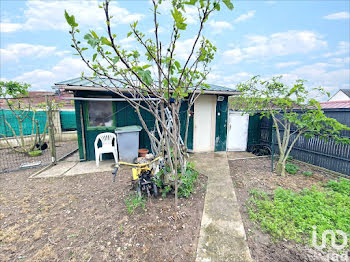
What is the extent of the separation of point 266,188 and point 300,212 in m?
0.86

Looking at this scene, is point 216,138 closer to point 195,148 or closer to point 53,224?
point 195,148

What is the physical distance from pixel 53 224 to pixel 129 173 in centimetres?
192

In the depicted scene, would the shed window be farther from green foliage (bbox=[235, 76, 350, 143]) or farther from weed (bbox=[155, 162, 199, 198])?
green foliage (bbox=[235, 76, 350, 143])

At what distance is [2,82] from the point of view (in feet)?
15.7

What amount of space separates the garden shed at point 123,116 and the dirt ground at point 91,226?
197 cm

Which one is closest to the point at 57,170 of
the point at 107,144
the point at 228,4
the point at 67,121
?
the point at 107,144

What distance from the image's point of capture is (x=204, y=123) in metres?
5.84

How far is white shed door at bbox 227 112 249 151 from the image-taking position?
6.19 metres

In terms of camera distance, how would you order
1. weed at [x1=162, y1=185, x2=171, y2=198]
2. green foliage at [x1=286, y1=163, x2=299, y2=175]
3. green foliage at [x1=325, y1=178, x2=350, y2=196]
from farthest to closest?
green foliage at [x1=286, y1=163, x2=299, y2=175] → green foliage at [x1=325, y1=178, x2=350, y2=196] → weed at [x1=162, y1=185, x2=171, y2=198]

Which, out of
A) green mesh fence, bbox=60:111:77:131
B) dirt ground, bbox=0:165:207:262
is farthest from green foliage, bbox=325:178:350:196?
green mesh fence, bbox=60:111:77:131

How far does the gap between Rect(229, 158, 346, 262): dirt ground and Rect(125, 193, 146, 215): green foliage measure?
5.37ft

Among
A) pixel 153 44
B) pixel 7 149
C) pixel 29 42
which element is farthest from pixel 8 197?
pixel 29 42

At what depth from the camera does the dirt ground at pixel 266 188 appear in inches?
69.7

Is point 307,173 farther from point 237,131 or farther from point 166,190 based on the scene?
point 166,190
